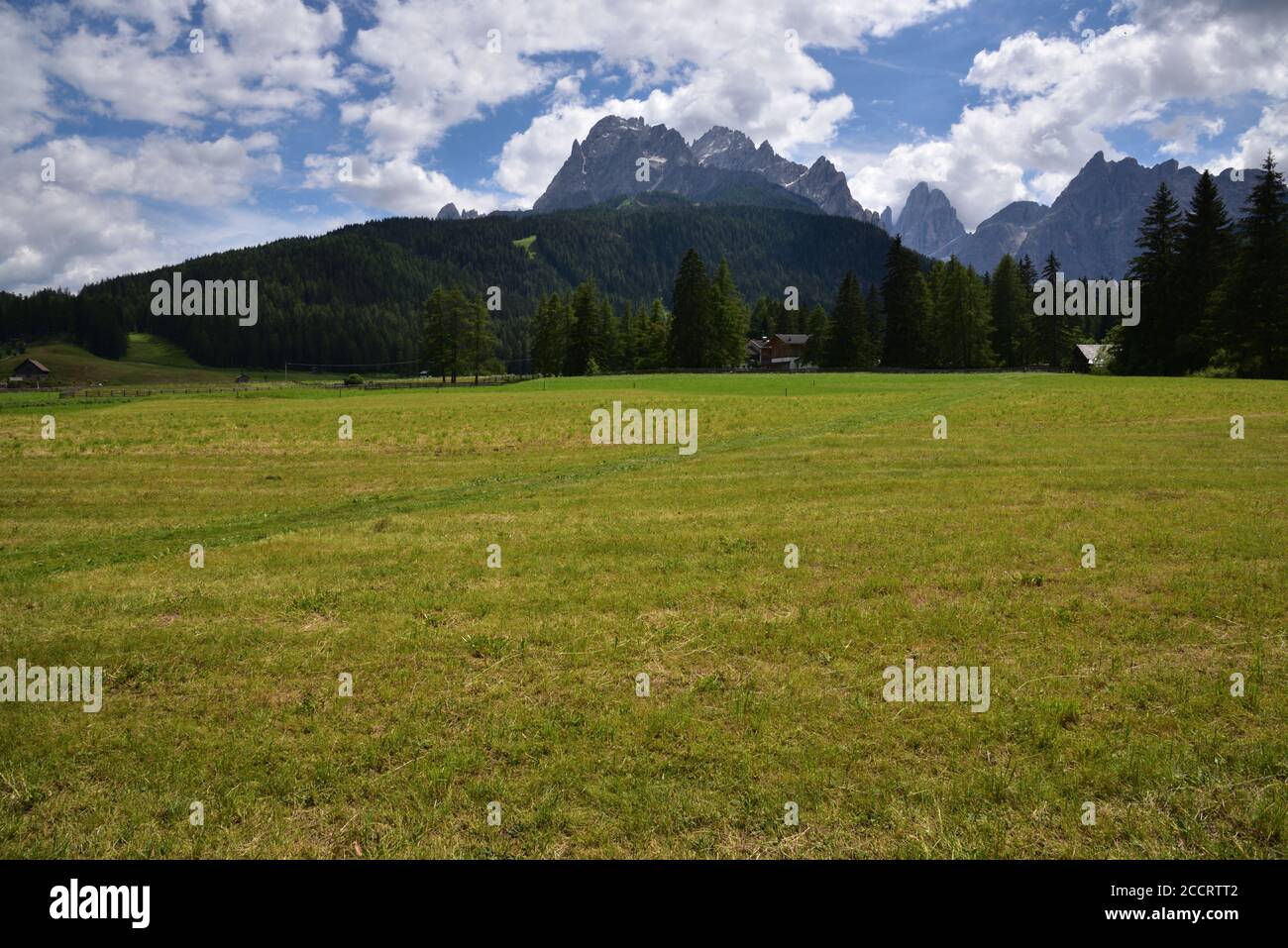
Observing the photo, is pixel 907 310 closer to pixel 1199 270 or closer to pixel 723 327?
pixel 723 327

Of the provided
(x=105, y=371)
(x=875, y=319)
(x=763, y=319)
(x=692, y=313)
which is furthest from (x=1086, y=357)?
(x=105, y=371)

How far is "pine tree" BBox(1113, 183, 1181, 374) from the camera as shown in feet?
251

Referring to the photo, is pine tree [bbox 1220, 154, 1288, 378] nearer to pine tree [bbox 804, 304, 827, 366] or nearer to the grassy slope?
pine tree [bbox 804, 304, 827, 366]

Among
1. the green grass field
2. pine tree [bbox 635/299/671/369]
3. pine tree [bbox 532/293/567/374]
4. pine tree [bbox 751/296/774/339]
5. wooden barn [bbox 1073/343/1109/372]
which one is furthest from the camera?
pine tree [bbox 751/296/774/339]

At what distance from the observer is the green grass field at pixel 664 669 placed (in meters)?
5.57

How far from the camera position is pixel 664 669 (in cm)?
830

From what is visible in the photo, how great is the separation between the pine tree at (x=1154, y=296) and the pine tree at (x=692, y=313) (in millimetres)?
57568

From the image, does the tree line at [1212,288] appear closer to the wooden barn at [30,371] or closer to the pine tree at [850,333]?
the pine tree at [850,333]

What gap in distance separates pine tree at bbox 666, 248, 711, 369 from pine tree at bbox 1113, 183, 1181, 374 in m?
57.6

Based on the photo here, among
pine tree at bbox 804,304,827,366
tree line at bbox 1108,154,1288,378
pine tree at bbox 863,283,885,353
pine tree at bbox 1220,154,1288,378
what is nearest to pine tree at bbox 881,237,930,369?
pine tree at bbox 863,283,885,353

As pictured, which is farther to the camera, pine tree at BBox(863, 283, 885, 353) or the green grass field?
pine tree at BBox(863, 283, 885, 353)

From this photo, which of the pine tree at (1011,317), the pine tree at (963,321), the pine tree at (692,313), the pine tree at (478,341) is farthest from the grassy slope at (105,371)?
the pine tree at (1011,317)

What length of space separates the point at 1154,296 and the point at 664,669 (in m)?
93.3
